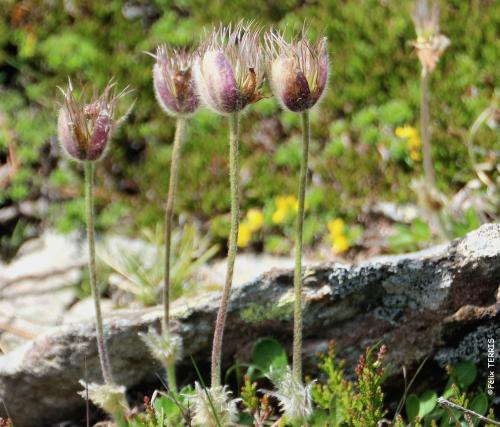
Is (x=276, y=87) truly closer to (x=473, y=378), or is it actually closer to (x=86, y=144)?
(x=86, y=144)

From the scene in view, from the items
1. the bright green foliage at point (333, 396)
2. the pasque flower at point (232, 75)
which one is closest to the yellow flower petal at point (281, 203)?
the bright green foliage at point (333, 396)

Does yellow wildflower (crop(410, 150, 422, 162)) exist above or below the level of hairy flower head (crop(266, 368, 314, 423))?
above

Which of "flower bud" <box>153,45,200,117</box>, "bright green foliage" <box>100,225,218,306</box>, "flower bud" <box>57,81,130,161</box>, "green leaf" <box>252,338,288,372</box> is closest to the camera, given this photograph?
"flower bud" <box>57,81,130,161</box>

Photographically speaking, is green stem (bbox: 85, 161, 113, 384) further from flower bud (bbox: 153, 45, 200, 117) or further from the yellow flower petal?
the yellow flower petal

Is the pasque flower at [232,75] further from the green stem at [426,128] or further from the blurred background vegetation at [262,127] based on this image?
the blurred background vegetation at [262,127]

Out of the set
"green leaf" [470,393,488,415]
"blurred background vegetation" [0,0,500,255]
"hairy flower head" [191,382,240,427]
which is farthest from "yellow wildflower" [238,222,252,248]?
"hairy flower head" [191,382,240,427]

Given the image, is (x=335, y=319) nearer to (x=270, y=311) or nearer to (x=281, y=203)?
(x=270, y=311)
